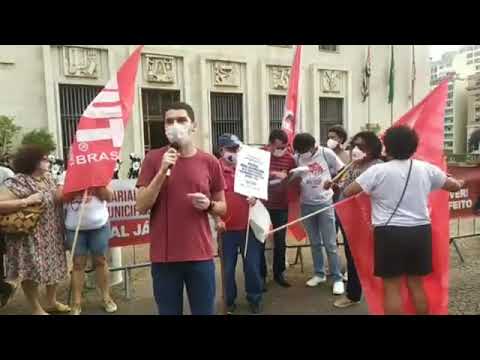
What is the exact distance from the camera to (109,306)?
13.7 feet

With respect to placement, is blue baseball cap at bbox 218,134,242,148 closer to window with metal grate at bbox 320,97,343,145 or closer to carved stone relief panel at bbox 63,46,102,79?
carved stone relief panel at bbox 63,46,102,79

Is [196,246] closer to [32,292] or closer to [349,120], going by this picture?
[32,292]

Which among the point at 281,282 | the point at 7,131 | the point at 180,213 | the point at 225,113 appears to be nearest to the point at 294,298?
the point at 281,282

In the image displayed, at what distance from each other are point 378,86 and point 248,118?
252 inches

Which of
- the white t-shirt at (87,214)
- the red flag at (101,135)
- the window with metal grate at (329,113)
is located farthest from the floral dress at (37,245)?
the window with metal grate at (329,113)

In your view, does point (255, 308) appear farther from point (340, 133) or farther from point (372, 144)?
point (340, 133)

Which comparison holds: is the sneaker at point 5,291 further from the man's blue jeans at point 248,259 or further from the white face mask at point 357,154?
the white face mask at point 357,154

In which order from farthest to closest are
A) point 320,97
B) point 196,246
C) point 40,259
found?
point 320,97, point 40,259, point 196,246

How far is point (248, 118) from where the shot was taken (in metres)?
15.4

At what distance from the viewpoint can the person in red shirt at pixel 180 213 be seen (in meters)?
2.43

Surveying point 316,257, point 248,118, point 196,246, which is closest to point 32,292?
point 196,246

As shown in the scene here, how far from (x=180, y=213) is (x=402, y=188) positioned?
154cm

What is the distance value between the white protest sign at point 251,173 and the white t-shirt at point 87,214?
4.33 feet

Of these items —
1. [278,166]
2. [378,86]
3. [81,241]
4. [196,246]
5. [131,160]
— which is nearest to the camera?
[196,246]
